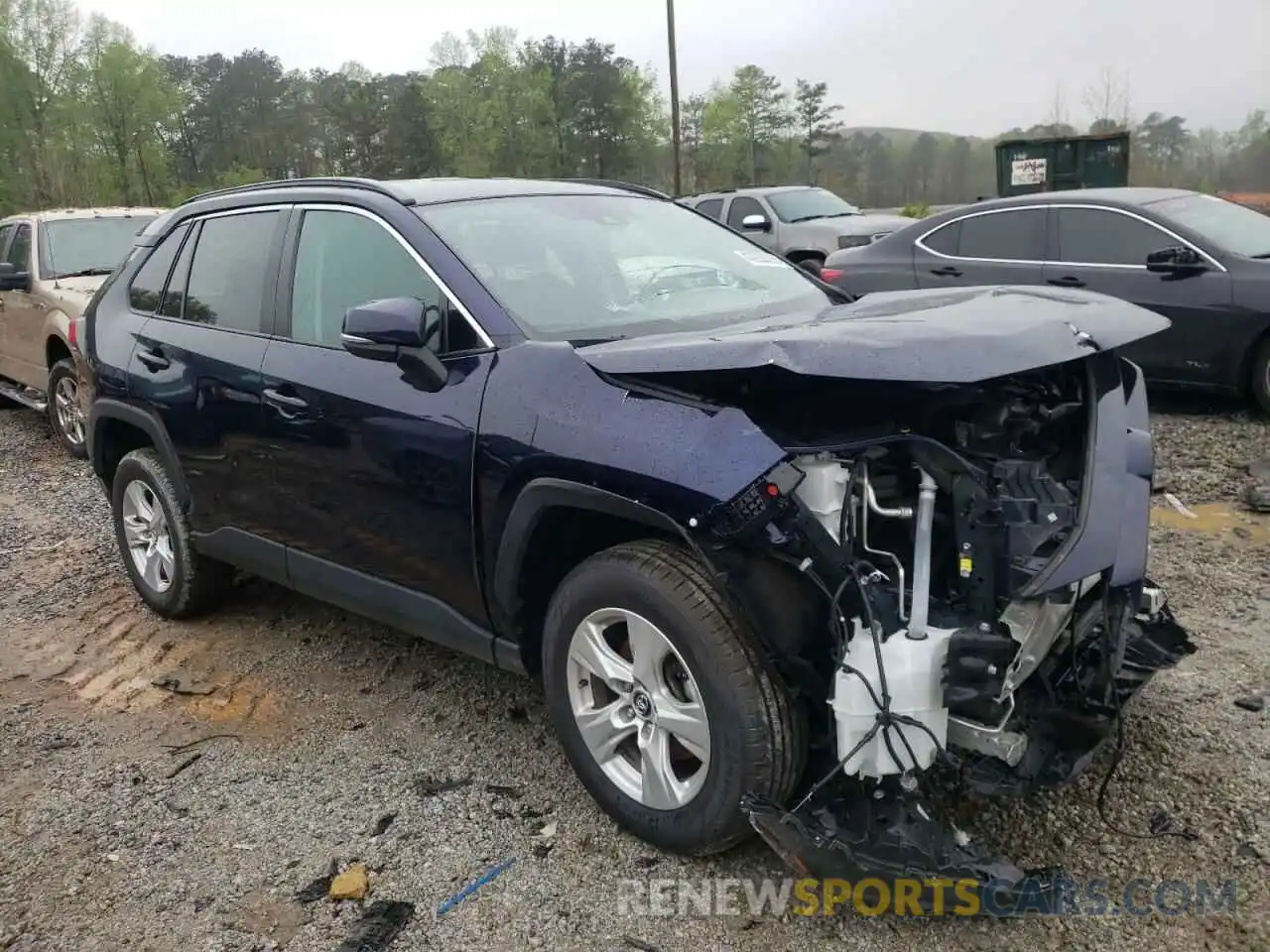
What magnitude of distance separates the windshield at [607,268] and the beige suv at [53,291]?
17.6 ft

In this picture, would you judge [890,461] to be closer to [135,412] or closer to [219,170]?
[135,412]

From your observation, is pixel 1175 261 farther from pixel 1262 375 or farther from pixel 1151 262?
pixel 1262 375

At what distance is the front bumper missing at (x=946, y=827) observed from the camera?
7.72 ft

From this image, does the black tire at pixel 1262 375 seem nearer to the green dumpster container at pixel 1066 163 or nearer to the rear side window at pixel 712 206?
the rear side window at pixel 712 206

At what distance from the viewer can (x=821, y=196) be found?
49.2ft

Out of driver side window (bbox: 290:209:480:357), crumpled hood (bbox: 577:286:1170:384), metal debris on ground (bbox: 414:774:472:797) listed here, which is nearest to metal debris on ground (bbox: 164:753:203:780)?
metal debris on ground (bbox: 414:774:472:797)

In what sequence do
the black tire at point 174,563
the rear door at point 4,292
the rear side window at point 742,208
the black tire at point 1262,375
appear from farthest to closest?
1. the rear side window at point 742,208
2. the rear door at point 4,292
3. the black tire at point 1262,375
4. the black tire at point 174,563

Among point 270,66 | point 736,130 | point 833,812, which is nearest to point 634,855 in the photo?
point 833,812

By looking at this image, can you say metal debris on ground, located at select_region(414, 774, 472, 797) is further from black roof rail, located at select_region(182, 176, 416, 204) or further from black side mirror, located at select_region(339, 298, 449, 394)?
black roof rail, located at select_region(182, 176, 416, 204)

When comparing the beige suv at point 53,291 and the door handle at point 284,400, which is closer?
the door handle at point 284,400

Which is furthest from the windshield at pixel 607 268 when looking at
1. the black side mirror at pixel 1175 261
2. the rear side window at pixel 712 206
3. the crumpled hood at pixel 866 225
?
the rear side window at pixel 712 206

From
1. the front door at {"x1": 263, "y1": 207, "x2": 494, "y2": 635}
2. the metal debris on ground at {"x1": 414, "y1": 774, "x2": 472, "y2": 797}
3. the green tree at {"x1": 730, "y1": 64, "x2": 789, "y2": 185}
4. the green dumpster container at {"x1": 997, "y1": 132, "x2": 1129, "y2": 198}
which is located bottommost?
the metal debris on ground at {"x1": 414, "y1": 774, "x2": 472, "y2": 797}

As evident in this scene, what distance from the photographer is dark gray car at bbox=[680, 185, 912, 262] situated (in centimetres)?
1359

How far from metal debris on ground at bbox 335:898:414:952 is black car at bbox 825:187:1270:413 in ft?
17.0
